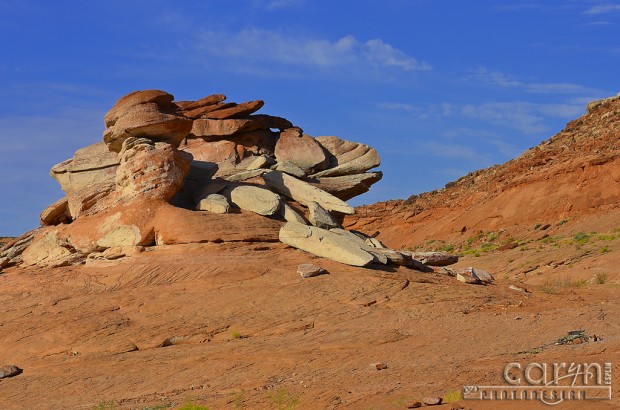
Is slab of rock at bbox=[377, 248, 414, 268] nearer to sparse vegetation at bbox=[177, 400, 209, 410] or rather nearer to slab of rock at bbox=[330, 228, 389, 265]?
slab of rock at bbox=[330, 228, 389, 265]

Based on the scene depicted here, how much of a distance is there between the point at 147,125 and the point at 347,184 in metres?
6.07

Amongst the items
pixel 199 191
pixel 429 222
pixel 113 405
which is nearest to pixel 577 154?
pixel 429 222

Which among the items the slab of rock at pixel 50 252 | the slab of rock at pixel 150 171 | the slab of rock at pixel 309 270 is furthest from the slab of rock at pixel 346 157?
the slab of rock at pixel 50 252

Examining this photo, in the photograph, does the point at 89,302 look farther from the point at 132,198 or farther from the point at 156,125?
the point at 156,125

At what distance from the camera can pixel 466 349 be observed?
15.1m

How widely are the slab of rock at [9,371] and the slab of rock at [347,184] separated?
10.4 metres

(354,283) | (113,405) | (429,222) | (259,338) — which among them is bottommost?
(113,405)

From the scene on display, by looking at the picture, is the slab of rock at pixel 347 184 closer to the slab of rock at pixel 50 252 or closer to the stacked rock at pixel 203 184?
the stacked rock at pixel 203 184

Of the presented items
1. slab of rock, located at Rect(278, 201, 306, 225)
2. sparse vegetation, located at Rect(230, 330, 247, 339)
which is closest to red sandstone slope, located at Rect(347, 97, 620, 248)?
slab of rock, located at Rect(278, 201, 306, 225)

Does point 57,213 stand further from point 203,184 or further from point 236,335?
point 236,335

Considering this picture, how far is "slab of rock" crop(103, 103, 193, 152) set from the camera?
70.2 ft

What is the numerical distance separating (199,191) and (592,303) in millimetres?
9242

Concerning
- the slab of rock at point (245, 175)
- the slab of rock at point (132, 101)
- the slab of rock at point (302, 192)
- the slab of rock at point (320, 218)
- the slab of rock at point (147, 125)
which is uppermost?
the slab of rock at point (132, 101)

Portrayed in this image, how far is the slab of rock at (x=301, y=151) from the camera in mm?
24953
